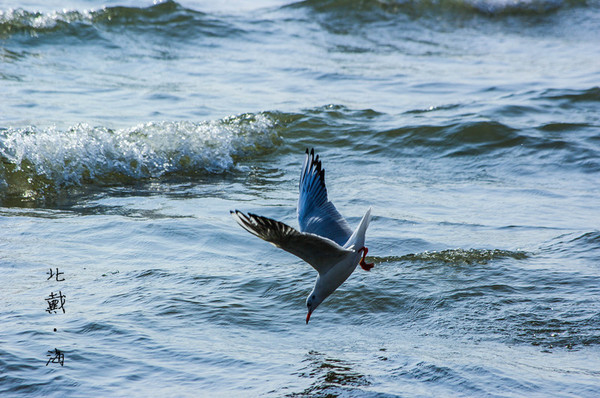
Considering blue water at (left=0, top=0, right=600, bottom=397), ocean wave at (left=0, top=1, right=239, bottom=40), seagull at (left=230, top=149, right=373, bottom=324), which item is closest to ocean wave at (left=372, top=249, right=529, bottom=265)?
blue water at (left=0, top=0, right=600, bottom=397)

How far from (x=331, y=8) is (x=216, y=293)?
14.1 metres

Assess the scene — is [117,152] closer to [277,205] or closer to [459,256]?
[277,205]

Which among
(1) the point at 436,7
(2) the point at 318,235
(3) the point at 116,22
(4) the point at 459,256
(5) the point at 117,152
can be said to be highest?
(1) the point at 436,7

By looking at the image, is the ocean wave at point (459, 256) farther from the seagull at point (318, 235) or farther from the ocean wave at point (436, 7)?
the ocean wave at point (436, 7)

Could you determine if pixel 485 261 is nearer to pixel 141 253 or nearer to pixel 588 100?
pixel 141 253

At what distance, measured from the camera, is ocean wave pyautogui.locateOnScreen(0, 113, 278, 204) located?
24.2 ft

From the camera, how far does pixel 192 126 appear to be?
8984 mm

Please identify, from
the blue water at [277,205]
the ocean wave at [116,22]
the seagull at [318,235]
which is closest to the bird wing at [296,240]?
the seagull at [318,235]

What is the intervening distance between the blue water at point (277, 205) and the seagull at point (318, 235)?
450mm

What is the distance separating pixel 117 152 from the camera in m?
8.06

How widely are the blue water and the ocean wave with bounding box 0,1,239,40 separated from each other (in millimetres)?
60

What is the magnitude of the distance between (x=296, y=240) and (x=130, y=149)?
17.1ft

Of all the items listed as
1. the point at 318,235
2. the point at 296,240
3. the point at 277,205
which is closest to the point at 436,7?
Answer: the point at 277,205

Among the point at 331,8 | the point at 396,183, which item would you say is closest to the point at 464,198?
the point at 396,183
